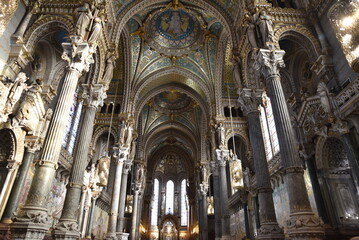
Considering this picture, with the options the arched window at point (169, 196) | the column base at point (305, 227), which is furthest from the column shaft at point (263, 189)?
the arched window at point (169, 196)

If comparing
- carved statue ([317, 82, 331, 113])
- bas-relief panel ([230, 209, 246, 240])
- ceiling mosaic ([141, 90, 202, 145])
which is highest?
ceiling mosaic ([141, 90, 202, 145])

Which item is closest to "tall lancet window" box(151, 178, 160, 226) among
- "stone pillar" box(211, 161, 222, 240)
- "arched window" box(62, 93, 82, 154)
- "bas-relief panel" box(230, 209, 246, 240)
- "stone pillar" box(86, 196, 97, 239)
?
"bas-relief panel" box(230, 209, 246, 240)

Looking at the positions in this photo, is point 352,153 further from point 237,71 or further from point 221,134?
point 221,134

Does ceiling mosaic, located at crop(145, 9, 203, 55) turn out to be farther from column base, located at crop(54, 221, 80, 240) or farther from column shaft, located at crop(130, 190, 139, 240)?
column base, located at crop(54, 221, 80, 240)

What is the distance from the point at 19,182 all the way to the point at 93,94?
4.32m

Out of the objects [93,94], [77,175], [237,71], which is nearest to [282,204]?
[237,71]

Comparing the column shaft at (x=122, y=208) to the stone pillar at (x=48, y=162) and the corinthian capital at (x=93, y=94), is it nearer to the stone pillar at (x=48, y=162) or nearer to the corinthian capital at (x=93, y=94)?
the corinthian capital at (x=93, y=94)

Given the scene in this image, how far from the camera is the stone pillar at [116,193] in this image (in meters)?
12.8

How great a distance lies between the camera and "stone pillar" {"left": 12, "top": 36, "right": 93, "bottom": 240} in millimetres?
5574

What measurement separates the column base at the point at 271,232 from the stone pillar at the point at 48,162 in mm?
5996

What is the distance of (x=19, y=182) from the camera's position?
29.8 feet

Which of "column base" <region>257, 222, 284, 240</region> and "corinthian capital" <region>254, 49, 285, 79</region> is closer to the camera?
"column base" <region>257, 222, 284, 240</region>

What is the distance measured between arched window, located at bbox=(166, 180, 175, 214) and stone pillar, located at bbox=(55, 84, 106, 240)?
28.2 m

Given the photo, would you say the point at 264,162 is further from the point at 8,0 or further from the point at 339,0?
the point at 8,0
